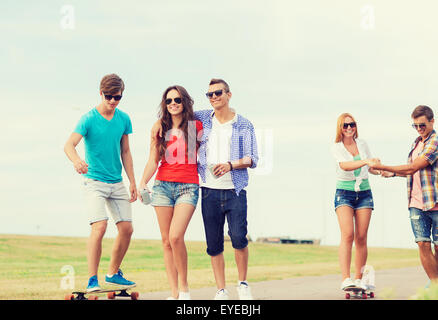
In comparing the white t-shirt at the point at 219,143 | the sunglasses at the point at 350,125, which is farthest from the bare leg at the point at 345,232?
the white t-shirt at the point at 219,143

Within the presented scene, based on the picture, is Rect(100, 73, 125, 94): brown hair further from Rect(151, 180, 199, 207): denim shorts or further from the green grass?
the green grass

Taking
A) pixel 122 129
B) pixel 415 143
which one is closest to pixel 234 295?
pixel 122 129

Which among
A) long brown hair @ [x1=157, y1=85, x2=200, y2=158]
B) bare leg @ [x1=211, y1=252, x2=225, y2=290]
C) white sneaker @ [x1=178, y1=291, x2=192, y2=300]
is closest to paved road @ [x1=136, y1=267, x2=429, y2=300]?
bare leg @ [x1=211, y1=252, x2=225, y2=290]

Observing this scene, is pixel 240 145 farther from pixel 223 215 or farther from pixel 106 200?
pixel 106 200

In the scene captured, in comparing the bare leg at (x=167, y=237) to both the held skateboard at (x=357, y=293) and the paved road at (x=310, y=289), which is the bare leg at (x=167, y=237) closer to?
→ the paved road at (x=310, y=289)

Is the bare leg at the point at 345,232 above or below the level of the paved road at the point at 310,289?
above

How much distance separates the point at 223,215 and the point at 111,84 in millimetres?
2304

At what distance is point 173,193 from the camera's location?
7.30 metres

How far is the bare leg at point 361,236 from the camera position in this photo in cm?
880

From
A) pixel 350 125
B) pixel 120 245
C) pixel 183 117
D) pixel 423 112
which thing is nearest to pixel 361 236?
pixel 350 125

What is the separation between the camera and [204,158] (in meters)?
7.41

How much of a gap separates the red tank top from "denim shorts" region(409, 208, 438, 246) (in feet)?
11.5

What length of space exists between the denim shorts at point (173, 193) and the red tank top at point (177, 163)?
0.06 meters

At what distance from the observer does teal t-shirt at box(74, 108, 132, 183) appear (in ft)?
26.9
